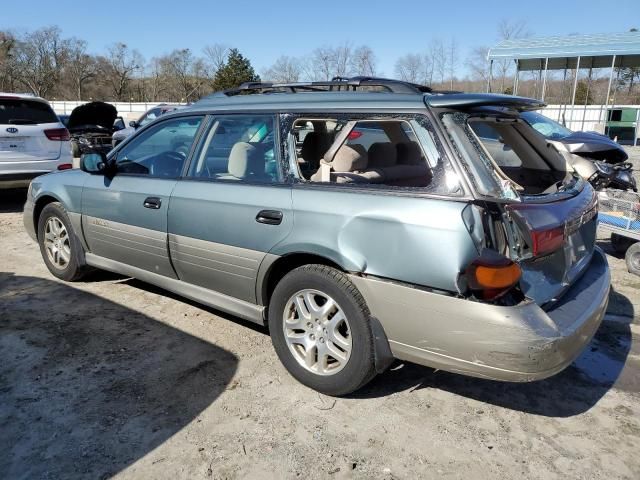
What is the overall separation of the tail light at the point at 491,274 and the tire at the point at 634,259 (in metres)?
3.95

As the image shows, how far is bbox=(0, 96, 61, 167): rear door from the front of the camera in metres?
7.84

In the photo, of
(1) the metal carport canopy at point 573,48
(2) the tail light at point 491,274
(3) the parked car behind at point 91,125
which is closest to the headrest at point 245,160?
(2) the tail light at point 491,274

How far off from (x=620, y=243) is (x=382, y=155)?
14.2 ft

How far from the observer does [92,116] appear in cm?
1642

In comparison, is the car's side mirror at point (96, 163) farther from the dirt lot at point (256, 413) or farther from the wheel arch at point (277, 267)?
the wheel arch at point (277, 267)

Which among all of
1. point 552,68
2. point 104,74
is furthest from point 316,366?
point 104,74

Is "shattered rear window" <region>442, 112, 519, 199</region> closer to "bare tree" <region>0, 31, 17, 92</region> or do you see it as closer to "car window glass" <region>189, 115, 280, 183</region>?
"car window glass" <region>189, 115, 280, 183</region>

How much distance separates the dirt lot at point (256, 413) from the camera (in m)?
2.60

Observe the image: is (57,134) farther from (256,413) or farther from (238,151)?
(256,413)

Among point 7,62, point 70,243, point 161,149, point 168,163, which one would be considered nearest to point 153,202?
point 168,163

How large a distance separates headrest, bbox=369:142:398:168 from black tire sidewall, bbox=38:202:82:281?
2.86m

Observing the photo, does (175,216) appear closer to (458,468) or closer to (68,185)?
(68,185)

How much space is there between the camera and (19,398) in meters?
3.11

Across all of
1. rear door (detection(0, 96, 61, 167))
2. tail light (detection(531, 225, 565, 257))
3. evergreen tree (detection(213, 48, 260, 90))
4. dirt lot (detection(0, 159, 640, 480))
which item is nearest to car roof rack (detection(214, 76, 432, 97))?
tail light (detection(531, 225, 565, 257))
